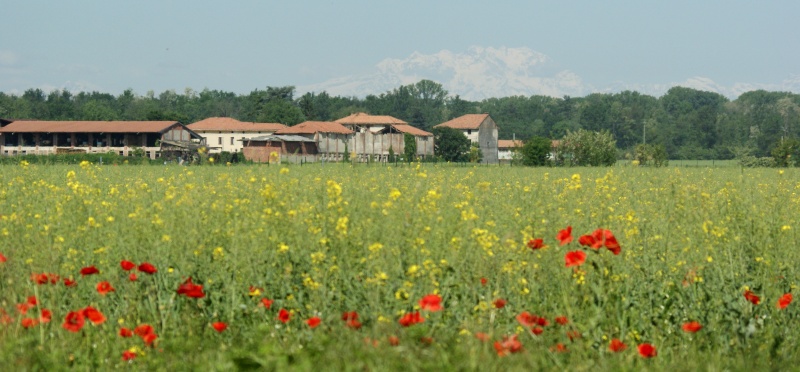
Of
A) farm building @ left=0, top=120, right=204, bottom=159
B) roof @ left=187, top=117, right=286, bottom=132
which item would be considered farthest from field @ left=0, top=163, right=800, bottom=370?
roof @ left=187, top=117, right=286, bottom=132

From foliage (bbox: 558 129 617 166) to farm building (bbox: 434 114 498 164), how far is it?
144ft

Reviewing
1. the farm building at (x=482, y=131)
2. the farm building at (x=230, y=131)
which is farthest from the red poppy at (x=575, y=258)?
the farm building at (x=482, y=131)

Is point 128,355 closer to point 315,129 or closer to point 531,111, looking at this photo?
point 315,129

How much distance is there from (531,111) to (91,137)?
333ft

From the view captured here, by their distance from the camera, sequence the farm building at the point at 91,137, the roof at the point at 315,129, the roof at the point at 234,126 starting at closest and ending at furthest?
the farm building at the point at 91,137, the roof at the point at 315,129, the roof at the point at 234,126

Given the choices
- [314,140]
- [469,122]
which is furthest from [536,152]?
[469,122]

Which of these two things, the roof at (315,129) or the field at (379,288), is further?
the roof at (315,129)

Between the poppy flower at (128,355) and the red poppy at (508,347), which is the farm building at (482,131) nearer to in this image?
the poppy flower at (128,355)

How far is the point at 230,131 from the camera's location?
109 m

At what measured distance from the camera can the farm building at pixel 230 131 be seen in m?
108

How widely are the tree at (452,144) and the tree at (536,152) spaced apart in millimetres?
42400

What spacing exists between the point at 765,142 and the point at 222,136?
267 ft

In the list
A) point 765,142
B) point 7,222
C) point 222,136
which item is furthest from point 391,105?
point 7,222

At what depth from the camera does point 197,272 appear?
707 centimetres
